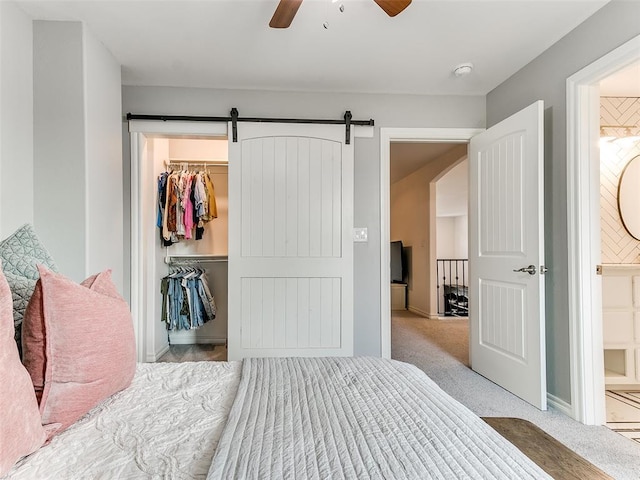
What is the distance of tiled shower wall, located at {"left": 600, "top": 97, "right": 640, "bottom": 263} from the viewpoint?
9.17ft

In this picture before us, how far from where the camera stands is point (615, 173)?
2.84 meters

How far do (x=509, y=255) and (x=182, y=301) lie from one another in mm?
2871

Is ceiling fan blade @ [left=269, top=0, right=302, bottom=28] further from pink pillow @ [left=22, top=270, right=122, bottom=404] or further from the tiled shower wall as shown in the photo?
the tiled shower wall

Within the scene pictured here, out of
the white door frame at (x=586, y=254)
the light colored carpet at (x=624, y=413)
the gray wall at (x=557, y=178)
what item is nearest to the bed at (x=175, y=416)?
the white door frame at (x=586, y=254)

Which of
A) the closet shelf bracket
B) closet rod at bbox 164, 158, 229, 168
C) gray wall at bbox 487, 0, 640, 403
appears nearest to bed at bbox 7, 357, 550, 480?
gray wall at bbox 487, 0, 640, 403

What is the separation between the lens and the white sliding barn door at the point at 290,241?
2857mm

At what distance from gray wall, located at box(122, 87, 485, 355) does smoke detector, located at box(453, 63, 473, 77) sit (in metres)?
0.43

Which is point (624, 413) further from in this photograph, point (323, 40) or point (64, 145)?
point (64, 145)

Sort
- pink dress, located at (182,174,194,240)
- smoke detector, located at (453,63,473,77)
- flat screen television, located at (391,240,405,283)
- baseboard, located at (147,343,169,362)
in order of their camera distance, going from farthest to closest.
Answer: flat screen television, located at (391,240,405,283) < pink dress, located at (182,174,194,240) < baseboard, located at (147,343,169,362) < smoke detector, located at (453,63,473,77)

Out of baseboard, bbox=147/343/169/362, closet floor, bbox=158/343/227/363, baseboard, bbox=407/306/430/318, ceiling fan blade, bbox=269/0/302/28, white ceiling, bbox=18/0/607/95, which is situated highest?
white ceiling, bbox=18/0/607/95

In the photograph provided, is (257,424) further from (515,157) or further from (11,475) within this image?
(515,157)

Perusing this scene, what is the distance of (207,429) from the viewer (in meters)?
0.86

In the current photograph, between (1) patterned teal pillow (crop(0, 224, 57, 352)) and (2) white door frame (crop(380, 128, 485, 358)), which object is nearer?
(1) patterned teal pillow (crop(0, 224, 57, 352))

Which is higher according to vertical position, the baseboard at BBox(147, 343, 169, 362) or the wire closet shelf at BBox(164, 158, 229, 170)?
the wire closet shelf at BBox(164, 158, 229, 170)
